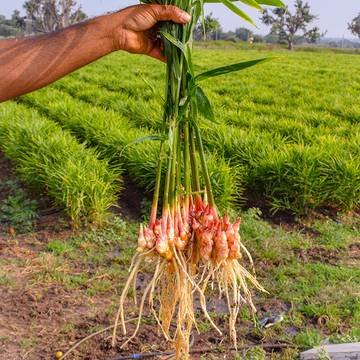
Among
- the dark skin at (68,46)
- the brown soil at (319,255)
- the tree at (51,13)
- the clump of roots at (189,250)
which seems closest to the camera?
the clump of roots at (189,250)

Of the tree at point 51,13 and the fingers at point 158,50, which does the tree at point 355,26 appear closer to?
the tree at point 51,13

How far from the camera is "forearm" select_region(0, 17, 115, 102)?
5.70ft

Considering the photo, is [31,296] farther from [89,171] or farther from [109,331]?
[89,171]

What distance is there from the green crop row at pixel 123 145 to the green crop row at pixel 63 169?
18 centimetres

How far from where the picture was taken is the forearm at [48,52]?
5.70 feet

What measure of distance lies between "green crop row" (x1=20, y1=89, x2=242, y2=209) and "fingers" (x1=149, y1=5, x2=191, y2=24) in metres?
1.33

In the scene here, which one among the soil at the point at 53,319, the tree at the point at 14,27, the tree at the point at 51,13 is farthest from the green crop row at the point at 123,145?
the tree at the point at 14,27

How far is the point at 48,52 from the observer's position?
175 cm

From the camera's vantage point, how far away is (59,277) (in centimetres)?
296

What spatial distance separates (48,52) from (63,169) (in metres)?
2.20

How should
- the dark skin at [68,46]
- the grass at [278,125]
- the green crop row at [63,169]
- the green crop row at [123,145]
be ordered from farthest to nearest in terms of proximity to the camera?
the grass at [278,125], the green crop row at [123,145], the green crop row at [63,169], the dark skin at [68,46]

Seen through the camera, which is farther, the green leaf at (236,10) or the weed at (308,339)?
the weed at (308,339)

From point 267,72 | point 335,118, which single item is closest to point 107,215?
point 335,118

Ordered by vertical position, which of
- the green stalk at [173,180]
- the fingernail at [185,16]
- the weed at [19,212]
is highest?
the fingernail at [185,16]
